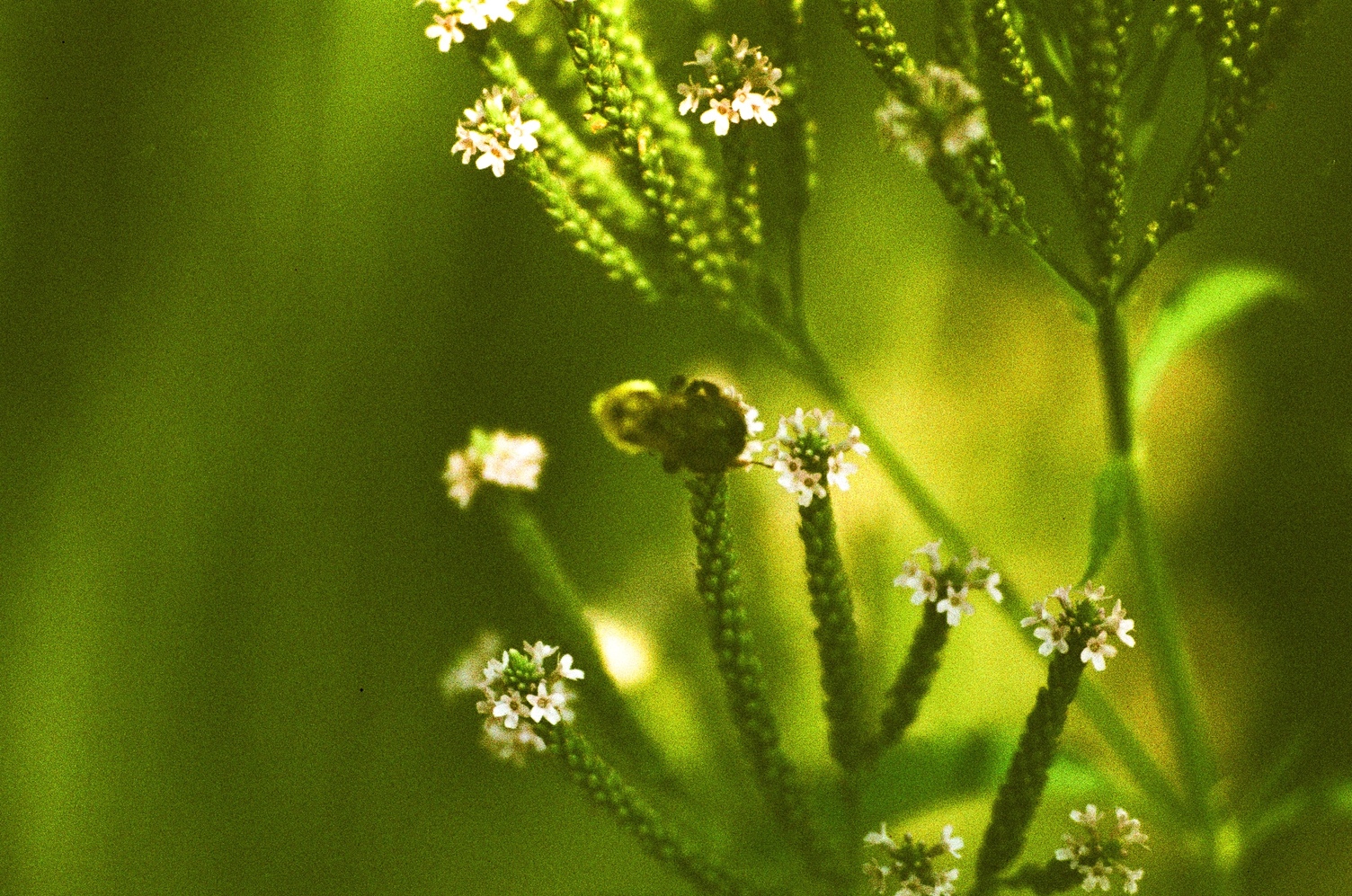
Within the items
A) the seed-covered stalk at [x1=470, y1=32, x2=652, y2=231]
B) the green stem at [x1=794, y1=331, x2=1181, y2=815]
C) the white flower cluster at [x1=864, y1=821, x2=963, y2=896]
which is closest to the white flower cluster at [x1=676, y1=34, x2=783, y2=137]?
the seed-covered stalk at [x1=470, y1=32, x2=652, y2=231]

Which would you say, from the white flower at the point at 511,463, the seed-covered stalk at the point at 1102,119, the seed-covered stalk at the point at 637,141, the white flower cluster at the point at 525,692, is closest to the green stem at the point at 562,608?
the white flower at the point at 511,463

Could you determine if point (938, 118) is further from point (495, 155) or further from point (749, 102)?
point (495, 155)

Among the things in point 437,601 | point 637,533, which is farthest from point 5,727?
point 637,533

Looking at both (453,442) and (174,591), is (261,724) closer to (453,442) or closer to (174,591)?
(174,591)

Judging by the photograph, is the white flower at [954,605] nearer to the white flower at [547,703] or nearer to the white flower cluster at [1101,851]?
the white flower cluster at [1101,851]

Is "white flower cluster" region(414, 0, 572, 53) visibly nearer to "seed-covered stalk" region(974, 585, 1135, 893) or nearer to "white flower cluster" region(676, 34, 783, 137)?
"white flower cluster" region(676, 34, 783, 137)
